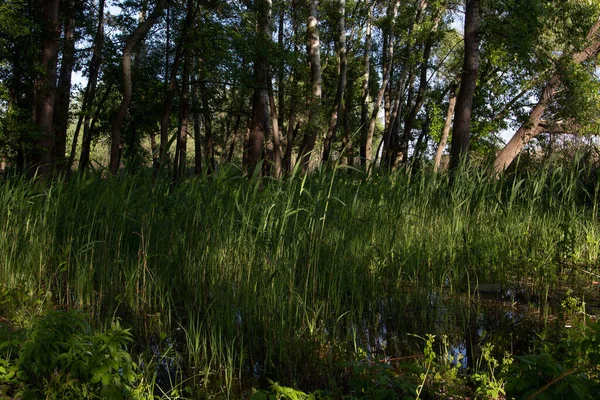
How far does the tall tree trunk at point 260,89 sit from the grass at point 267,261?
9.10 meters

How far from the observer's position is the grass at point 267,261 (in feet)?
10.5

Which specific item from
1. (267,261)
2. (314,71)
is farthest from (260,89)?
(267,261)

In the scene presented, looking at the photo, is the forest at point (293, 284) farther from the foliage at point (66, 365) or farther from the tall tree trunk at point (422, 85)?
the tall tree trunk at point (422, 85)

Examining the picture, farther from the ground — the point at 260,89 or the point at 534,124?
the point at 260,89

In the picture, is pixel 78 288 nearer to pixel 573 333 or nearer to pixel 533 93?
pixel 573 333

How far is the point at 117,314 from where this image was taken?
373cm

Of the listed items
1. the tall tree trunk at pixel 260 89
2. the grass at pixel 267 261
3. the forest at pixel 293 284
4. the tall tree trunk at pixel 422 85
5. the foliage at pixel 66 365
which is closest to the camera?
the foliage at pixel 66 365

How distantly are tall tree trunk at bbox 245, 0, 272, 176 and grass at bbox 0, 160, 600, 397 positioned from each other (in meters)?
9.10

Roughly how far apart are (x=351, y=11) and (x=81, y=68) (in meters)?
10.5

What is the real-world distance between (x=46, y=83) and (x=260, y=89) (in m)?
5.36

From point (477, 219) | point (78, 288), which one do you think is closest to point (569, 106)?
point (477, 219)

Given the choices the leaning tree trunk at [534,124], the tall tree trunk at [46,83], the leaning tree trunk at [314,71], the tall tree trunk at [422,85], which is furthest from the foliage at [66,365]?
the tall tree trunk at [422,85]

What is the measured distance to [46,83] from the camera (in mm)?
11641

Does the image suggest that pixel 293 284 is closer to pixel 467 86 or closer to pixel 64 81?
pixel 467 86
